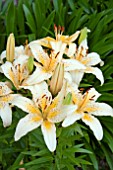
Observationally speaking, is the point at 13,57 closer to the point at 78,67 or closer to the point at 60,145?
the point at 78,67

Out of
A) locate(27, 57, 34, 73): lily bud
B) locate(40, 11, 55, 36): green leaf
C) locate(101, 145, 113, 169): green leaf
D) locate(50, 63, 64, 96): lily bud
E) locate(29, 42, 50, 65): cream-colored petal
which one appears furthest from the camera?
locate(40, 11, 55, 36): green leaf

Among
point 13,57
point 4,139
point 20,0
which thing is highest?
point 20,0

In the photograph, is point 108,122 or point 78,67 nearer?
point 78,67

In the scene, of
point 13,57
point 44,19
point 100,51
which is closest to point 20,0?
point 44,19

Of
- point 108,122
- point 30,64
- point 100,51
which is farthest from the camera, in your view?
point 100,51

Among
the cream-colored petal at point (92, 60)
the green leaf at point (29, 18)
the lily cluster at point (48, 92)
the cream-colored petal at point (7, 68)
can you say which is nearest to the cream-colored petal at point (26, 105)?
the lily cluster at point (48, 92)

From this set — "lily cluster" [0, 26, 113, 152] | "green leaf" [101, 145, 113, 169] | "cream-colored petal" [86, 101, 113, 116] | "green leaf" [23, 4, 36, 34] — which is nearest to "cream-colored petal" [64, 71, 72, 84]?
"lily cluster" [0, 26, 113, 152]

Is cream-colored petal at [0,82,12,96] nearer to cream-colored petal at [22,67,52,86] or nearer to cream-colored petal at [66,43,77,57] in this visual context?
cream-colored petal at [22,67,52,86]
